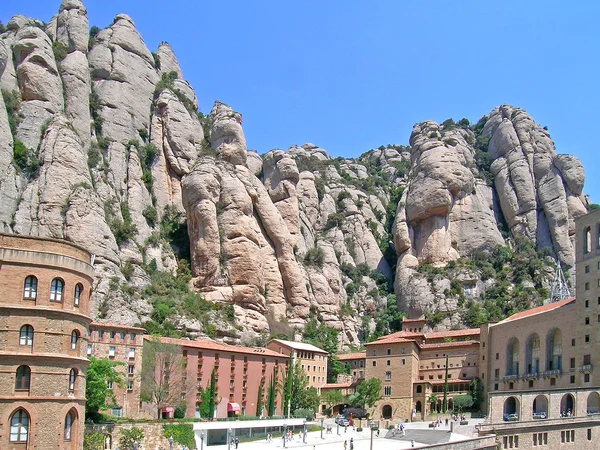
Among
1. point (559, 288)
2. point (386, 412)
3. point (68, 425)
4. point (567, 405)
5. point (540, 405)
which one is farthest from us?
point (559, 288)

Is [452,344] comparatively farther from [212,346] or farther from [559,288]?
[212,346]

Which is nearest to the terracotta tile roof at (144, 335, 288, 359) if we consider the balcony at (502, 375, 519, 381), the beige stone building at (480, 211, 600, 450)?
the balcony at (502, 375, 519, 381)

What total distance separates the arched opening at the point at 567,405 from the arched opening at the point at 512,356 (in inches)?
565

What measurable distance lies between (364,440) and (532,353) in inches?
1038

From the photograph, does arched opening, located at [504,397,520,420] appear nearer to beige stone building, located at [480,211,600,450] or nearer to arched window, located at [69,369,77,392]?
beige stone building, located at [480,211,600,450]

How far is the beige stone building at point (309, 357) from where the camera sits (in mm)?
91688

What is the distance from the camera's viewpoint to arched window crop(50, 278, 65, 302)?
4041cm

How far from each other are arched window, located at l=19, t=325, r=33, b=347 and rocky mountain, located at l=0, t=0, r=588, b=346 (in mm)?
45093

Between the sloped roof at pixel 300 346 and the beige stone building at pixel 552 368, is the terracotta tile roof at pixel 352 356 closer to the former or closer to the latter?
the sloped roof at pixel 300 346

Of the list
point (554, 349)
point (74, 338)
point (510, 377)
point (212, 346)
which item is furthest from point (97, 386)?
point (554, 349)

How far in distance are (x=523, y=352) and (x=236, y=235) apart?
4212 centimetres

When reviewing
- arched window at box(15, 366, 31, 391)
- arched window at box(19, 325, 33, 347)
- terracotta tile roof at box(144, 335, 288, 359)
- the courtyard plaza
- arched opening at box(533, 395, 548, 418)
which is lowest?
the courtyard plaza

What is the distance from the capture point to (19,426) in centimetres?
3869

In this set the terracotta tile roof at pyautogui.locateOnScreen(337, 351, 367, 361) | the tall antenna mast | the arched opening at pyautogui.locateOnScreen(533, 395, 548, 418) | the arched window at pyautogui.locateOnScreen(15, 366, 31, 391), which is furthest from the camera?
the tall antenna mast
